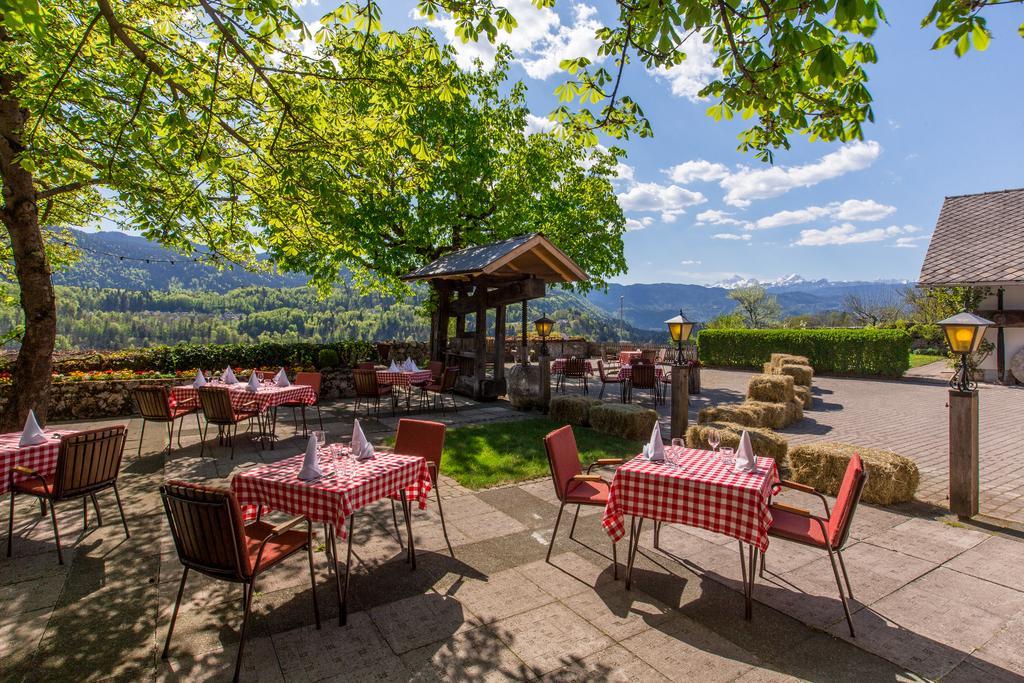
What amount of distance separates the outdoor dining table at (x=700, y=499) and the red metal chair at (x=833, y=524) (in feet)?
0.66

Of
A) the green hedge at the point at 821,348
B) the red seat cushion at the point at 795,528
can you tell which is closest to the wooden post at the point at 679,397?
the red seat cushion at the point at 795,528

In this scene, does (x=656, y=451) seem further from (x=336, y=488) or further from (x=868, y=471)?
(x=868, y=471)

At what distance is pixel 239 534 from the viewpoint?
2867 millimetres

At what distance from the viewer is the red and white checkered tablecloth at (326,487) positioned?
11.0 feet

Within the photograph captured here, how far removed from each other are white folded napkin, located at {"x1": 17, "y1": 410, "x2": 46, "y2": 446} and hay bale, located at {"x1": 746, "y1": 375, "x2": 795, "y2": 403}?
11482 millimetres

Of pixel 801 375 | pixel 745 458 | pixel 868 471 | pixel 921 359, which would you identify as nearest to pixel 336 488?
pixel 745 458

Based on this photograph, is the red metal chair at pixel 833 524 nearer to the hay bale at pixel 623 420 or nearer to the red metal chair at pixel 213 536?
the red metal chair at pixel 213 536

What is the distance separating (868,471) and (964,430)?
38.4 inches

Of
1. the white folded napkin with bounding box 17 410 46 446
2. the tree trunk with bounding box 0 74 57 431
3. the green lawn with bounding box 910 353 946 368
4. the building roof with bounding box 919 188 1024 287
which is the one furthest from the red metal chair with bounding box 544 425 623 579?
the green lawn with bounding box 910 353 946 368

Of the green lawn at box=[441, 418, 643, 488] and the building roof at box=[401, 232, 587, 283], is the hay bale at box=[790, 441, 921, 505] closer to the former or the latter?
the green lawn at box=[441, 418, 643, 488]

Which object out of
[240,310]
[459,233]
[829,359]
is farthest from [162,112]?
[240,310]

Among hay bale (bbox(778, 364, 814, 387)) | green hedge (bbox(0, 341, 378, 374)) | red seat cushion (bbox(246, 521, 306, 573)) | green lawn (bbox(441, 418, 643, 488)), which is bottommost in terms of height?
green lawn (bbox(441, 418, 643, 488))

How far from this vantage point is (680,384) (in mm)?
7426

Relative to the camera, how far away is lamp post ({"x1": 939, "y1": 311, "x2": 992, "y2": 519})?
16.6ft
